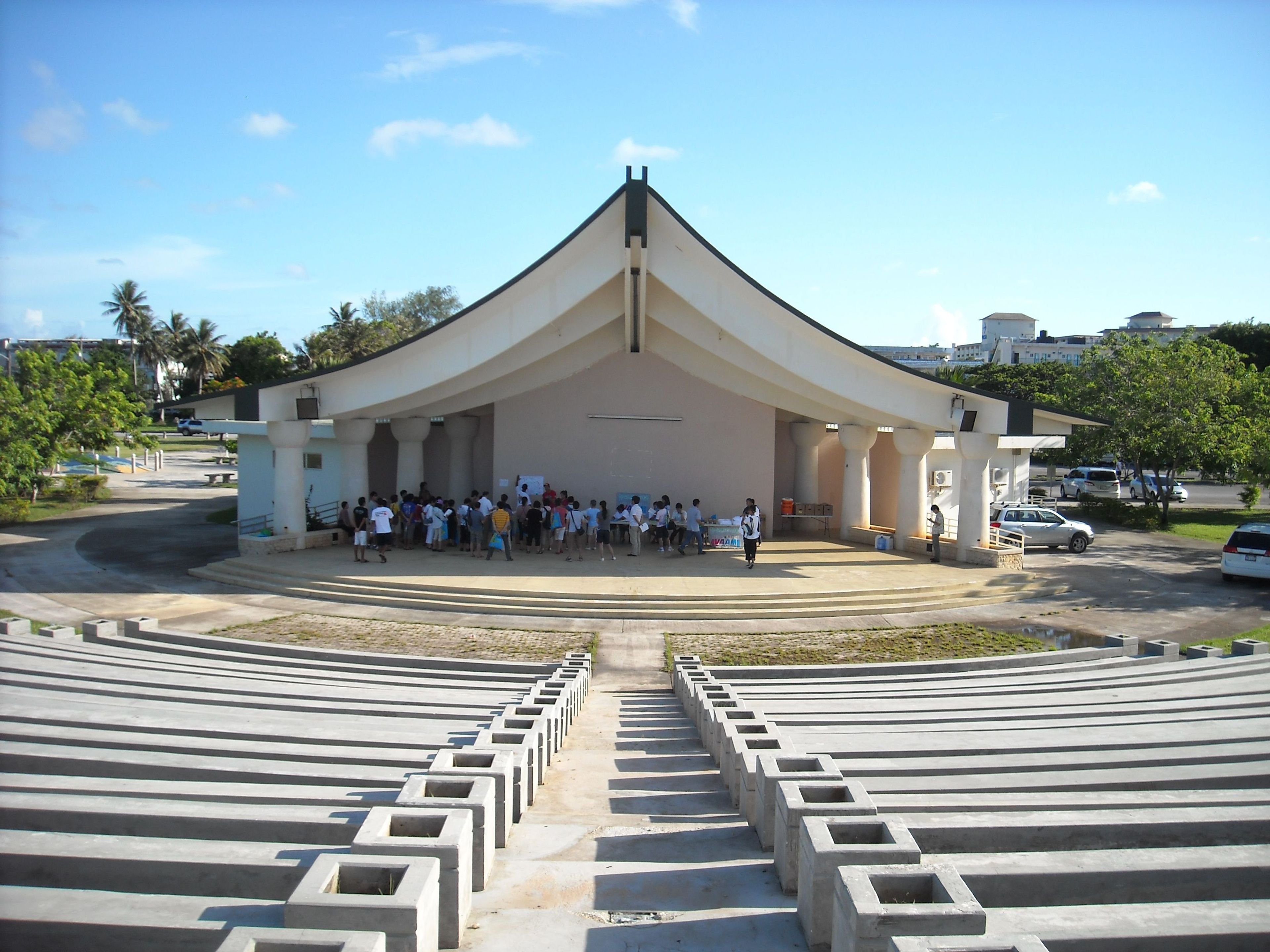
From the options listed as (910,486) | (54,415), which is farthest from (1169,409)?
(54,415)

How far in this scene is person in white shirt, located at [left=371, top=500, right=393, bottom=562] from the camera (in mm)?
18484

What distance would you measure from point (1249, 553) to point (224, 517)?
30.5 m

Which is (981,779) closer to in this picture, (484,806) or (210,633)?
(484,806)

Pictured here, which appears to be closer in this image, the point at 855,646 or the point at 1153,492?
the point at 855,646

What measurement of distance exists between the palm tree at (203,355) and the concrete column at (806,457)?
64504mm

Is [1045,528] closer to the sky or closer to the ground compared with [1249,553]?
closer to the sky

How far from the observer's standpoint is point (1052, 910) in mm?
2764

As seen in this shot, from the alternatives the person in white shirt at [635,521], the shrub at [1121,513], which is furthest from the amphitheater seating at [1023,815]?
the shrub at [1121,513]

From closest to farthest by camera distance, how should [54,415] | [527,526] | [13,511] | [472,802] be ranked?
1. [472,802]
2. [527,526]
3. [13,511]
4. [54,415]

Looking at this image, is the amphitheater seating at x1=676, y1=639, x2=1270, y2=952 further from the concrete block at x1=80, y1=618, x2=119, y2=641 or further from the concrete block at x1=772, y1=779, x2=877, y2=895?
the concrete block at x1=80, y1=618, x2=119, y2=641

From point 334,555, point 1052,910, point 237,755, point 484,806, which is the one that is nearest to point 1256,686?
point 1052,910

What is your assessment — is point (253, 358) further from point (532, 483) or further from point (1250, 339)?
point (1250, 339)

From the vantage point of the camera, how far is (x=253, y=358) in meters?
75.7

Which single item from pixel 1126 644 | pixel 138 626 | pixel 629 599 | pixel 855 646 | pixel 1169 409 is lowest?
pixel 855 646
